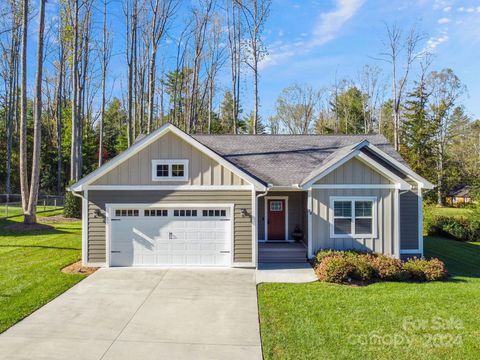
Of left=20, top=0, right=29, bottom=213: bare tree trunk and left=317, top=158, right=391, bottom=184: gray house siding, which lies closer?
left=317, top=158, right=391, bottom=184: gray house siding

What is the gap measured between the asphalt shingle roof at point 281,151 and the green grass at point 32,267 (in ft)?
23.0

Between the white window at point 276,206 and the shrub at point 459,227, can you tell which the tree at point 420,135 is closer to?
the shrub at point 459,227

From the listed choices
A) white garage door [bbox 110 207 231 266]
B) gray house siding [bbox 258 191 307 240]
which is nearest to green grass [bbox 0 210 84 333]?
white garage door [bbox 110 207 231 266]

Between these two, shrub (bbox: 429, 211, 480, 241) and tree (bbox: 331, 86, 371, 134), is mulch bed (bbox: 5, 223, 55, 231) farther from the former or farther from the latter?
tree (bbox: 331, 86, 371, 134)

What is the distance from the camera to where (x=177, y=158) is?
11109 millimetres

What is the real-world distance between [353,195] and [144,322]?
7853 millimetres

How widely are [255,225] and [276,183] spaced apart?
188 cm

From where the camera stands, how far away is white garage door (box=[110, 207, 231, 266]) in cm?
1112

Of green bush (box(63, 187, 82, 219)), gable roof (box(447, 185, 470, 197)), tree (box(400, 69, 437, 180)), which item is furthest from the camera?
gable roof (box(447, 185, 470, 197))

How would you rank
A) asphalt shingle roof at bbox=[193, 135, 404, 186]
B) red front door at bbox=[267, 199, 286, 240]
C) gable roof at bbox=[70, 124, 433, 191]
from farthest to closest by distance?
red front door at bbox=[267, 199, 286, 240], asphalt shingle roof at bbox=[193, 135, 404, 186], gable roof at bbox=[70, 124, 433, 191]

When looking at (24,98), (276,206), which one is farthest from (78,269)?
(24,98)

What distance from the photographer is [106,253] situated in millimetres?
11039

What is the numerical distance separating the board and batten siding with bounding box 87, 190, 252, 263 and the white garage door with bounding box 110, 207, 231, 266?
0.29 m

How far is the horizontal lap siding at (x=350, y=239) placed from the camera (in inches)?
448
